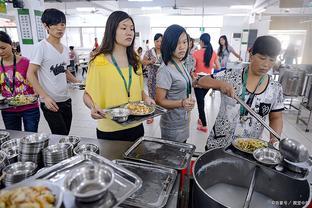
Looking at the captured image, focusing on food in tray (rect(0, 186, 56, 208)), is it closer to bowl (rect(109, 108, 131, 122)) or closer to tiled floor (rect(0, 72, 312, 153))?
bowl (rect(109, 108, 131, 122))

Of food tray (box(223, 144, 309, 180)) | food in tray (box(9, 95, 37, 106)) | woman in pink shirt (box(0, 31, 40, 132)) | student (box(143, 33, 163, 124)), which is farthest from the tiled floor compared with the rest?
food tray (box(223, 144, 309, 180))

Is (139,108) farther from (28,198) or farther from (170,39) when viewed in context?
(28,198)

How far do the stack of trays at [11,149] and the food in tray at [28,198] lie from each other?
15.7 inches

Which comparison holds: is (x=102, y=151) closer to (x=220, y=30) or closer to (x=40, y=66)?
(x=40, y=66)

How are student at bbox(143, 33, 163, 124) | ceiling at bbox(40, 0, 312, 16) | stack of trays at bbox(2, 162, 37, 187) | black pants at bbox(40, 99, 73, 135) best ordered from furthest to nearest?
ceiling at bbox(40, 0, 312, 16) < student at bbox(143, 33, 163, 124) < black pants at bbox(40, 99, 73, 135) < stack of trays at bbox(2, 162, 37, 187)

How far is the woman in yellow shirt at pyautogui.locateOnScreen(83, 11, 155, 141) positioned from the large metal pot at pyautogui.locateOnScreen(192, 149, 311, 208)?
565 millimetres

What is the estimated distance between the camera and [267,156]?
98 cm

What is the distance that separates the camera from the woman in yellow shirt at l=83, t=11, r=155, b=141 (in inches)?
51.8

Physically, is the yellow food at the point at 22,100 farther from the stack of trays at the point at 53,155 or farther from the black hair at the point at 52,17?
the stack of trays at the point at 53,155

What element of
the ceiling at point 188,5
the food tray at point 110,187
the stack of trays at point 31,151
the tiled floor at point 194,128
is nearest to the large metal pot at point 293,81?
the tiled floor at point 194,128

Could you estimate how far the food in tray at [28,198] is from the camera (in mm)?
583

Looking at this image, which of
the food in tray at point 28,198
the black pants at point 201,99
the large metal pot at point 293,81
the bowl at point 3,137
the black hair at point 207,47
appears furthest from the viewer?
the large metal pot at point 293,81

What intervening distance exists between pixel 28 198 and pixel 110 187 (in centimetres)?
23

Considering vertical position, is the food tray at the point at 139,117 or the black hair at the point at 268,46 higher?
the black hair at the point at 268,46
